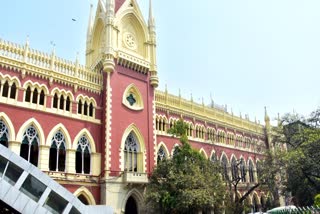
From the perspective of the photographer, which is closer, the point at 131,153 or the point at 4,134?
the point at 4,134

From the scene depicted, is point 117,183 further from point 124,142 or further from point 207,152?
point 207,152

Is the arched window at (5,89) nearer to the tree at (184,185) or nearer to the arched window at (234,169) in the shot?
the tree at (184,185)

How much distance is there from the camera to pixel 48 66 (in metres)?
21.8

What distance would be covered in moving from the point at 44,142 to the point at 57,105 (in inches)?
113

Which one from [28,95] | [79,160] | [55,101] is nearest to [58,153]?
[79,160]

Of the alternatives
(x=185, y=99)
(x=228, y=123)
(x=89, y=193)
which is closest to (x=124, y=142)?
(x=89, y=193)

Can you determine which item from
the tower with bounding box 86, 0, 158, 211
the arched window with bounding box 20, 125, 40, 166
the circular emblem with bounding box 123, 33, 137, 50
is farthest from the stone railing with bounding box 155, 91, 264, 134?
the arched window with bounding box 20, 125, 40, 166

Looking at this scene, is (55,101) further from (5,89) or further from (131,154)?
(131,154)

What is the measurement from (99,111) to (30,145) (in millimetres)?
5884

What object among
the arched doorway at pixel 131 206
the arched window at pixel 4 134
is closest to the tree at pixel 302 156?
the arched doorway at pixel 131 206

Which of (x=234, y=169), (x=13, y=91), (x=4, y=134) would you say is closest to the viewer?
(x=4, y=134)

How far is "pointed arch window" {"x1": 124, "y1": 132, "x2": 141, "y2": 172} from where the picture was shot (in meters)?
24.2

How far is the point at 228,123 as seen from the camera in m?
36.7

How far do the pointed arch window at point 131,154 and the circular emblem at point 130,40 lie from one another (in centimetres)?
808
